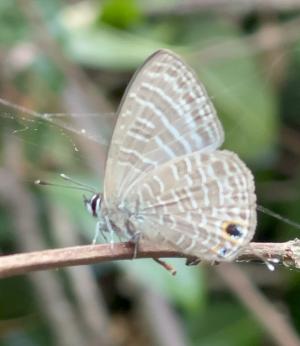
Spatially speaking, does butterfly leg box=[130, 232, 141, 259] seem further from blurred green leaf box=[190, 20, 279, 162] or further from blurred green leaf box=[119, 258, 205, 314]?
blurred green leaf box=[190, 20, 279, 162]

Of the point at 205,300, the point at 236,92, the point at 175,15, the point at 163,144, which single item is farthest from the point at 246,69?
the point at 163,144

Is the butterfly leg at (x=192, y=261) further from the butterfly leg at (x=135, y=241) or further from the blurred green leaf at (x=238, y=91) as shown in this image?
the blurred green leaf at (x=238, y=91)

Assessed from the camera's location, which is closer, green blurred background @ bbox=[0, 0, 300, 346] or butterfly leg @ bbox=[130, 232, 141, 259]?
butterfly leg @ bbox=[130, 232, 141, 259]

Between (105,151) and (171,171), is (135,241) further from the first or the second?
(105,151)

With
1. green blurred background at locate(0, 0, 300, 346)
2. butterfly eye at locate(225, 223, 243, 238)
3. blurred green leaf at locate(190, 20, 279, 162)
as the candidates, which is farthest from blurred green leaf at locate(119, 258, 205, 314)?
butterfly eye at locate(225, 223, 243, 238)

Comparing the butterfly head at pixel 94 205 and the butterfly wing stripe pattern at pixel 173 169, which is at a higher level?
the butterfly wing stripe pattern at pixel 173 169

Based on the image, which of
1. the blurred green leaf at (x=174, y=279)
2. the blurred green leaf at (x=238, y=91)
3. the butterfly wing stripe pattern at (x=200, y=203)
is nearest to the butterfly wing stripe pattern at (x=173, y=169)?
the butterfly wing stripe pattern at (x=200, y=203)

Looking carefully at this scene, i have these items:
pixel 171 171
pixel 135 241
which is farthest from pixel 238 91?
pixel 135 241
